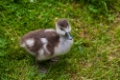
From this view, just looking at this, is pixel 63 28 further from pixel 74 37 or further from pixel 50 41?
pixel 74 37

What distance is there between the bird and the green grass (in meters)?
0.25

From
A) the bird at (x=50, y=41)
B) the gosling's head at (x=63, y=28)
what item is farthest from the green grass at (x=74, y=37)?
the gosling's head at (x=63, y=28)

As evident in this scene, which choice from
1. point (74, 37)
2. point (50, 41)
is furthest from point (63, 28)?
point (74, 37)

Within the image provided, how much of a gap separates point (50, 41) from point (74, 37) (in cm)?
57

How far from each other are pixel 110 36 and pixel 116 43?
102 mm

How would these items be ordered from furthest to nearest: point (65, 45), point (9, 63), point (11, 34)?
point (11, 34)
point (9, 63)
point (65, 45)

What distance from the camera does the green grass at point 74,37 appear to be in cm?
298

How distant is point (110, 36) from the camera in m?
3.33

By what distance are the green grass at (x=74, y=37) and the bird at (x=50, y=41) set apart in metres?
0.25

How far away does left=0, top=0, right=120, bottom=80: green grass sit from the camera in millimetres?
2977

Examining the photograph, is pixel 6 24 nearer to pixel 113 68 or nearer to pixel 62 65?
pixel 62 65

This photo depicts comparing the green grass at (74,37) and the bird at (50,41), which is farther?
the green grass at (74,37)

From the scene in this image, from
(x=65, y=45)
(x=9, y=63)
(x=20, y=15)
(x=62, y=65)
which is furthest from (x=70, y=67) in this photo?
(x=20, y=15)

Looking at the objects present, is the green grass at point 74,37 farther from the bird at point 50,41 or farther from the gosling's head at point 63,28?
the gosling's head at point 63,28
